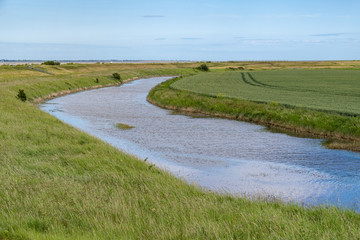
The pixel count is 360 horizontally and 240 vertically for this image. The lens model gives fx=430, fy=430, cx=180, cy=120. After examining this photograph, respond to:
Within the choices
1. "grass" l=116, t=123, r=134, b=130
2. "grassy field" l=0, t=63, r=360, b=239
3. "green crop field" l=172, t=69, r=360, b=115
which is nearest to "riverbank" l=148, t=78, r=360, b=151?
"green crop field" l=172, t=69, r=360, b=115

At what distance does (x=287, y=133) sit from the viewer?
27.3 meters

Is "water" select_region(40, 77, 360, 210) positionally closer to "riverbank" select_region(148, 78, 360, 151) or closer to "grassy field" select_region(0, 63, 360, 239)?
"riverbank" select_region(148, 78, 360, 151)

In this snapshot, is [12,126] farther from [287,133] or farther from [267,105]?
[267,105]

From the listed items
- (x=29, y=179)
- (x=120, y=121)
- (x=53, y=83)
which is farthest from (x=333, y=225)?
(x=53, y=83)

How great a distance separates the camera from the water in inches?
594

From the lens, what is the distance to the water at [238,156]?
49.5 ft

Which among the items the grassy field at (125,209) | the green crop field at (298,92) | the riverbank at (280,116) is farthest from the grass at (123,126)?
the grassy field at (125,209)

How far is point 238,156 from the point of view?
67.8 feet

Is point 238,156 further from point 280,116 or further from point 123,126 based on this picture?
point 123,126

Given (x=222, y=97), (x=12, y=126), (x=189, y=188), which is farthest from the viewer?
(x=222, y=97)

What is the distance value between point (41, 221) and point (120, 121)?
25404 mm

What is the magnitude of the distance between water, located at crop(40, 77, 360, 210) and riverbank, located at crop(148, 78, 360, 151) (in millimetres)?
1454

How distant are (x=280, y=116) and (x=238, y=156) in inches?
429

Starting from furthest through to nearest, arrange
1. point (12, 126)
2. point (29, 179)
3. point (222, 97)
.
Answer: point (222, 97) < point (12, 126) < point (29, 179)
